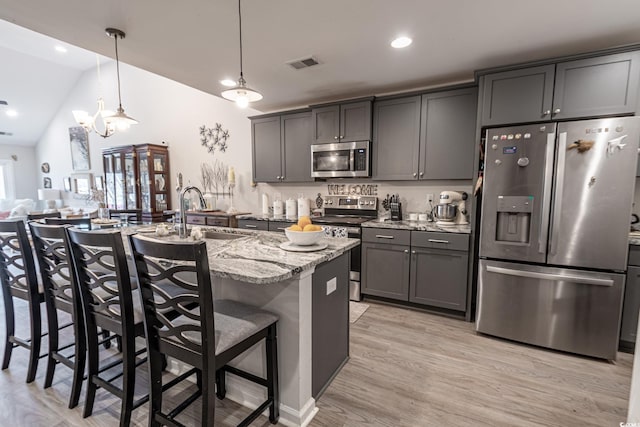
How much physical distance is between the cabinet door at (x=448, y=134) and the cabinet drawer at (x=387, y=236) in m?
0.72

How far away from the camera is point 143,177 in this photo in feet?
18.3

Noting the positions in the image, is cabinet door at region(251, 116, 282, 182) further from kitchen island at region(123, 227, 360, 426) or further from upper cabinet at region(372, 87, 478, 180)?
kitchen island at region(123, 227, 360, 426)

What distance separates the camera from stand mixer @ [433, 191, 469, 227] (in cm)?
304

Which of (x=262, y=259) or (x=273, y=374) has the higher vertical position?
(x=262, y=259)

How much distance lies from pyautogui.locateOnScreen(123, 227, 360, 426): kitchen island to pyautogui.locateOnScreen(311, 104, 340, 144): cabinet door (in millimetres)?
2116

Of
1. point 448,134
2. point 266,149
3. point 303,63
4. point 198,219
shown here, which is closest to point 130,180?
point 198,219

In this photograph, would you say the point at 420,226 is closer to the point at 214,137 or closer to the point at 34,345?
the point at 34,345

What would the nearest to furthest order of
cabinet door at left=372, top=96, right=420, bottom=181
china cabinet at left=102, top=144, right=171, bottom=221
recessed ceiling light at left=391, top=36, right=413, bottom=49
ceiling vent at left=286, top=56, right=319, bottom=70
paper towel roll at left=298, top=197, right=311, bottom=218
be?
recessed ceiling light at left=391, top=36, right=413, bottom=49 < ceiling vent at left=286, top=56, right=319, bottom=70 < cabinet door at left=372, top=96, right=420, bottom=181 < paper towel roll at left=298, top=197, right=311, bottom=218 < china cabinet at left=102, top=144, right=171, bottom=221

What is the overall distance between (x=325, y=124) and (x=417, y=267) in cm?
205

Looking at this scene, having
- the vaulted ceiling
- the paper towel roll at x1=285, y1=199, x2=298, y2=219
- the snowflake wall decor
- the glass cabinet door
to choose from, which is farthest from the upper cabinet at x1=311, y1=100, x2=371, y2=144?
the glass cabinet door

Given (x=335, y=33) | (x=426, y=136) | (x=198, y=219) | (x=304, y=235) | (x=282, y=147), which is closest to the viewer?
(x=304, y=235)

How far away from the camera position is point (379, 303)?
10.6 ft

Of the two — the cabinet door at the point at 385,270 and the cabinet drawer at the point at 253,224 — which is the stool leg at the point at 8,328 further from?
the cabinet door at the point at 385,270

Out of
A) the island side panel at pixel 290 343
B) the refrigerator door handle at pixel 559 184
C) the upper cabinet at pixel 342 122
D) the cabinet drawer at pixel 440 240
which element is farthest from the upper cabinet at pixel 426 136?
the island side panel at pixel 290 343
